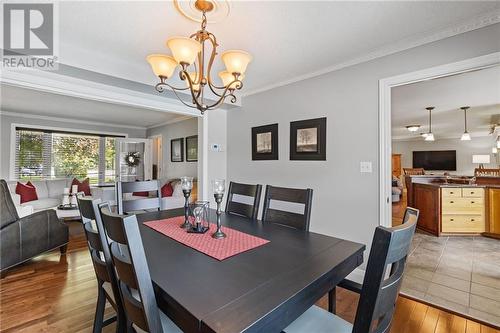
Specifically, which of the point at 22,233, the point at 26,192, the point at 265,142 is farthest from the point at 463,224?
the point at 26,192

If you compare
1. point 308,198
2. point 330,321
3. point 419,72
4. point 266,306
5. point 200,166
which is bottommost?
point 330,321

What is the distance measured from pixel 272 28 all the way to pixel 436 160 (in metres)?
10.4

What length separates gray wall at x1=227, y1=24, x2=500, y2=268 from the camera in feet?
6.81

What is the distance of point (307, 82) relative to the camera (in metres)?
2.96

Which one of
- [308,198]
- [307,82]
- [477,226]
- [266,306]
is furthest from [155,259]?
[477,226]

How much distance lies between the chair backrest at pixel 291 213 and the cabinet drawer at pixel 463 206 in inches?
146

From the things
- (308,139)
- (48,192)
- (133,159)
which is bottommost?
(48,192)

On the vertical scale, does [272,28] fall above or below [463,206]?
above

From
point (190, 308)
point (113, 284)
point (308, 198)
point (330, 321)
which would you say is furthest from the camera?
point (308, 198)

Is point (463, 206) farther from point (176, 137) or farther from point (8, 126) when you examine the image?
point (8, 126)

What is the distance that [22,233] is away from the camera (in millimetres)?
2590

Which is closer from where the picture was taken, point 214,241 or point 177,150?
point 214,241

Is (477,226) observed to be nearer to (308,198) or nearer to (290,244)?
(308,198)

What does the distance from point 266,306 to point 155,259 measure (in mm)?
631
